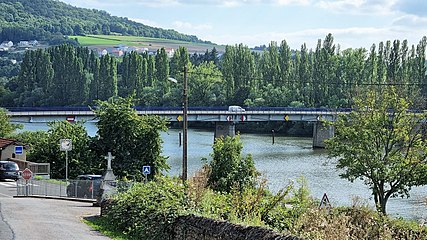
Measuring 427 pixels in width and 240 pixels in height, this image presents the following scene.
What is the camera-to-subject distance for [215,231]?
17047 mm

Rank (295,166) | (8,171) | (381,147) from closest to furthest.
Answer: (381,147) → (8,171) → (295,166)

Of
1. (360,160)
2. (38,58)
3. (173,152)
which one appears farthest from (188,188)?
(38,58)

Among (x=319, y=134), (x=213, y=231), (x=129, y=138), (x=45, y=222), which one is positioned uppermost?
(x=213, y=231)

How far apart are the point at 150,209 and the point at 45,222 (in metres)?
5.09

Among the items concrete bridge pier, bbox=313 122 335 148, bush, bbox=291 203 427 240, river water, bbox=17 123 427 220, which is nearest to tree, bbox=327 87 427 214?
river water, bbox=17 123 427 220

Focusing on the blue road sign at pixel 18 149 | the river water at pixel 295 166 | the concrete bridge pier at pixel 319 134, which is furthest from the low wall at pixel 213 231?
the concrete bridge pier at pixel 319 134

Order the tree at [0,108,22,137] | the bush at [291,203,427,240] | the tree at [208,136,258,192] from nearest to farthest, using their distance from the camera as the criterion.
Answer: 1. the bush at [291,203,427,240]
2. the tree at [208,136,258,192]
3. the tree at [0,108,22,137]

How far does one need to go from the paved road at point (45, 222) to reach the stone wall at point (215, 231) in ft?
11.6

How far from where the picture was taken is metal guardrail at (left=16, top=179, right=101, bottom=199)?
4153cm

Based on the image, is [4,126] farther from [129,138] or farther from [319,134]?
[319,134]

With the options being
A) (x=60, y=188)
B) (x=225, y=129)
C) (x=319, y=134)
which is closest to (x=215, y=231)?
(x=60, y=188)

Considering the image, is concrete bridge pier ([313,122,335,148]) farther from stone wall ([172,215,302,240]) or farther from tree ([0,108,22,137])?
stone wall ([172,215,302,240])

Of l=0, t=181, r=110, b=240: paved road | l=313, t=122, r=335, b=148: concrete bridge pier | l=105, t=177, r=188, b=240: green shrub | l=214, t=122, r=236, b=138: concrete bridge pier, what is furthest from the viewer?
l=214, t=122, r=236, b=138: concrete bridge pier

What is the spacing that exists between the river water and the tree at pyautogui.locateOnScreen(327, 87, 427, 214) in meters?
1.47
